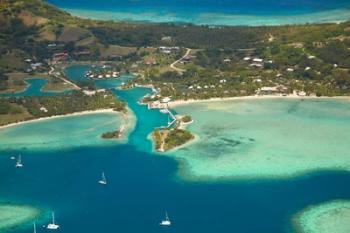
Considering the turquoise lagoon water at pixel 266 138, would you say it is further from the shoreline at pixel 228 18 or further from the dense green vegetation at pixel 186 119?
the shoreline at pixel 228 18

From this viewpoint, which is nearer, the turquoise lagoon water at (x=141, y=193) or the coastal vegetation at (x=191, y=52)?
the turquoise lagoon water at (x=141, y=193)

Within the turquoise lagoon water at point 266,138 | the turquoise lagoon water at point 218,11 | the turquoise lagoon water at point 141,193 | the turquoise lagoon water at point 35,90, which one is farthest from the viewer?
the turquoise lagoon water at point 218,11

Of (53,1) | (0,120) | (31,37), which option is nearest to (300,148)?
(0,120)

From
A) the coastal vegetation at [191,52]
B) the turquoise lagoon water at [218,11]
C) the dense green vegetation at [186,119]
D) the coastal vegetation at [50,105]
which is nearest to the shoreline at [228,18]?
the turquoise lagoon water at [218,11]

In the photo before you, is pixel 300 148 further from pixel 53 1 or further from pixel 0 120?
pixel 53 1

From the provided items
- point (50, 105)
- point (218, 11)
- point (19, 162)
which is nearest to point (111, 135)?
point (19, 162)

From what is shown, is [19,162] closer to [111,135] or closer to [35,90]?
[111,135]
